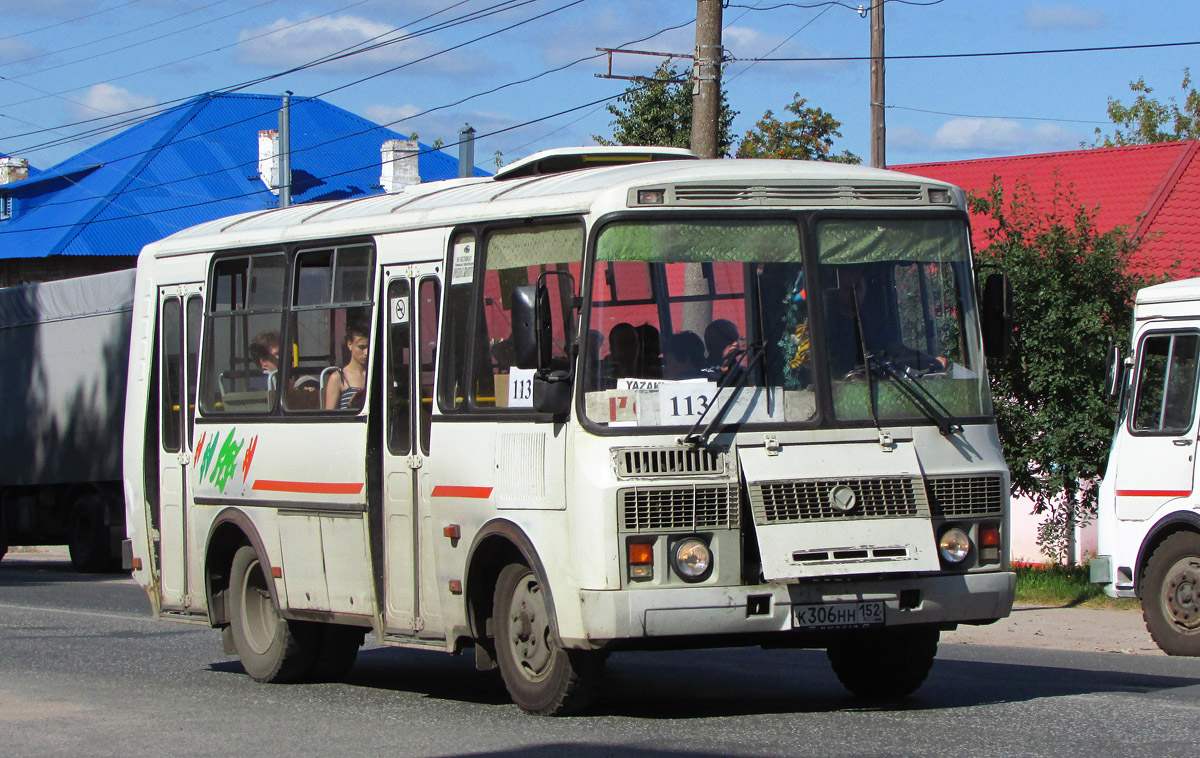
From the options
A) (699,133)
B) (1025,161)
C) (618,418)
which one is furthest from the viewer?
(1025,161)

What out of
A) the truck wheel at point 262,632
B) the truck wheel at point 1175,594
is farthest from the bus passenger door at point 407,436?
the truck wheel at point 1175,594

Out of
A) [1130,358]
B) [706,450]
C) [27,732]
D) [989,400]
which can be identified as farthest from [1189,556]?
[27,732]

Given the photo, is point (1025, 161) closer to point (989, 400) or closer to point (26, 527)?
point (26, 527)

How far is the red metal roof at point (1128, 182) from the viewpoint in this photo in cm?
2736

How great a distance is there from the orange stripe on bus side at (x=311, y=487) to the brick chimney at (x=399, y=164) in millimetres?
46793

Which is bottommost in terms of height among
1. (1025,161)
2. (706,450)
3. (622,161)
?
(706,450)

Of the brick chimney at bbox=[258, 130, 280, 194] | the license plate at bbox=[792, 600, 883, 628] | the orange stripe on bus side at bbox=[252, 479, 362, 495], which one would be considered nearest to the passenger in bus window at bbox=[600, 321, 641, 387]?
the license plate at bbox=[792, 600, 883, 628]

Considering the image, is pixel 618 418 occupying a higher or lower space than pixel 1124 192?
lower

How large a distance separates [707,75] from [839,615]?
989 cm

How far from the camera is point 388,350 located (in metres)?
10.2

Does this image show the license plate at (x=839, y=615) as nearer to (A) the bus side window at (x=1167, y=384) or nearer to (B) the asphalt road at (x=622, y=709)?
(B) the asphalt road at (x=622, y=709)

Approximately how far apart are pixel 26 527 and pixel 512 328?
19585 mm

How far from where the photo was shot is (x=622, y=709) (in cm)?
948

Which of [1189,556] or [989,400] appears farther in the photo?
[1189,556]
